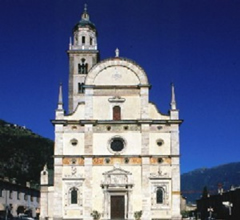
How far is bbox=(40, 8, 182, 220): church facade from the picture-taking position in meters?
36.8

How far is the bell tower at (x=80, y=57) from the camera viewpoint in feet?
148

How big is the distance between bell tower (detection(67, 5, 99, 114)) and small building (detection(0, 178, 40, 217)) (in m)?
12.6

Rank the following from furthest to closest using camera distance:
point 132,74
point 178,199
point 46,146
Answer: point 46,146, point 132,74, point 178,199

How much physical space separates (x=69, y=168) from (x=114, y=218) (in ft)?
18.9

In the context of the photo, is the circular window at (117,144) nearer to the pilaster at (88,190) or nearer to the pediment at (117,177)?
the pediment at (117,177)

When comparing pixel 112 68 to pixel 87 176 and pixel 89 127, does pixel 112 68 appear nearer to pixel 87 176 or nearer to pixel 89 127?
pixel 89 127

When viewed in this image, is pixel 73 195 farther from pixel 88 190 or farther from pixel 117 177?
pixel 117 177

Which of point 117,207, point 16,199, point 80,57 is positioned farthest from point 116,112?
point 16,199

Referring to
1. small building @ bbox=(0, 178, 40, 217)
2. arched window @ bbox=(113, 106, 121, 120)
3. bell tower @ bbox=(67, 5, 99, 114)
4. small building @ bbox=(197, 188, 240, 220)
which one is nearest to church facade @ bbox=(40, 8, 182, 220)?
arched window @ bbox=(113, 106, 121, 120)

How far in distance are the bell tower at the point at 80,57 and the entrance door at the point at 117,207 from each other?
11364 mm

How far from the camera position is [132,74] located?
3969cm

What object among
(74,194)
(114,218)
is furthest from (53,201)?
(114,218)

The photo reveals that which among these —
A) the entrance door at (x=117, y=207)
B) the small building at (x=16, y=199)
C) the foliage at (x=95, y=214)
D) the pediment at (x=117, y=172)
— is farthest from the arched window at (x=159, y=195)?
the small building at (x=16, y=199)

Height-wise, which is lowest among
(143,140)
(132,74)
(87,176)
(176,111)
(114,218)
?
(114,218)
